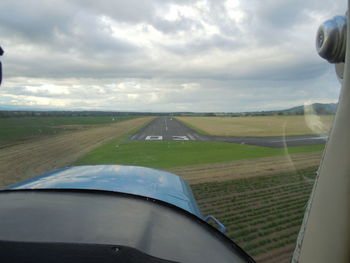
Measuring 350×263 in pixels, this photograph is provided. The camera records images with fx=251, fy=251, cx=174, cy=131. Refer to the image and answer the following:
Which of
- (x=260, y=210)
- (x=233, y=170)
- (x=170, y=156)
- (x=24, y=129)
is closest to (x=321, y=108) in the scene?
(x=260, y=210)

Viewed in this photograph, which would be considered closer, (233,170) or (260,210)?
(260,210)

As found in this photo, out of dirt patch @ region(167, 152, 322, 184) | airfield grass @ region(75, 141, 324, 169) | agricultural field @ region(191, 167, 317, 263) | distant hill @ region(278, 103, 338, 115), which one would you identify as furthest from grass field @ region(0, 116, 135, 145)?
distant hill @ region(278, 103, 338, 115)

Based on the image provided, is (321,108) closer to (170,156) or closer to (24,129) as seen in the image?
(170,156)

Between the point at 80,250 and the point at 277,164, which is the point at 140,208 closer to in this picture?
the point at 80,250

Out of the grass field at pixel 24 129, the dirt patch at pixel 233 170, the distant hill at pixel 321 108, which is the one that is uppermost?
the distant hill at pixel 321 108

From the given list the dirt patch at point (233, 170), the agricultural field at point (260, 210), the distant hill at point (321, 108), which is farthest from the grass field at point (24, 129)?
the distant hill at point (321, 108)

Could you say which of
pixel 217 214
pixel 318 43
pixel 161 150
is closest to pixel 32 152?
pixel 161 150

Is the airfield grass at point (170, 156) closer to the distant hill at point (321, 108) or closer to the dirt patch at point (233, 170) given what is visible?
the dirt patch at point (233, 170)

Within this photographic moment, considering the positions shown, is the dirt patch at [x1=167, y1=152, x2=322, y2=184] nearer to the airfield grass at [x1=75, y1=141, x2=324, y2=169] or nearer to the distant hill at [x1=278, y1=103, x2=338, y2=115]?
the airfield grass at [x1=75, y1=141, x2=324, y2=169]
